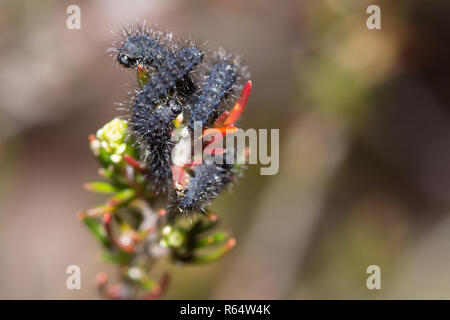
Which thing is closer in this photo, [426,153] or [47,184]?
[426,153]

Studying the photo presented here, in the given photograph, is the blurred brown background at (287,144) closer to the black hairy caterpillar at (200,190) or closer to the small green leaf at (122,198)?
the small green leaf at (122,198)

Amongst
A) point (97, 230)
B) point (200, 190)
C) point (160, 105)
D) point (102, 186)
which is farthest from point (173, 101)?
point (97, 230)

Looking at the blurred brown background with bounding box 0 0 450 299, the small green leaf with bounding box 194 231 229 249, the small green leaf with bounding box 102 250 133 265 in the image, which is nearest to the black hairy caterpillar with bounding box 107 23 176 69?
the small green leaf with bounding box 194 231 229 249

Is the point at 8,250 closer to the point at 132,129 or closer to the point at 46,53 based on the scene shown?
the point at 46,53

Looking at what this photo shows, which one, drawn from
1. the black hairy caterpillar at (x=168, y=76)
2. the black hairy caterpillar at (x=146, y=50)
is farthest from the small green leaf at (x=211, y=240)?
the black hairy caterpillar at (x=146, y=50)

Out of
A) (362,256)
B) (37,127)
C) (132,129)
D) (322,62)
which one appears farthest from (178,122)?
(37,127)

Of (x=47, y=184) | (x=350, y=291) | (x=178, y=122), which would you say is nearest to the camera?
(x=178, y=122)

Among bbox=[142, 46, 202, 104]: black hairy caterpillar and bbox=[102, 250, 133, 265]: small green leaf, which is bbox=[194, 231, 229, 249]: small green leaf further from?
bbox=[142, 46, 202, 104]: black hairy caterpillar
